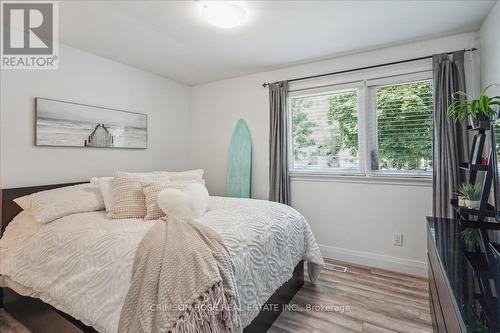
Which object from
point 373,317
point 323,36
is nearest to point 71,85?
point 323,36

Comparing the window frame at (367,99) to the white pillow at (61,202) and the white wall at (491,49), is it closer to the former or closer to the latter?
the white wall at (491,49)

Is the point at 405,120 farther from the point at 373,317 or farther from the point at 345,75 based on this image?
the point at 373,317

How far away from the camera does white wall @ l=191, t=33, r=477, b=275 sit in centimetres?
270

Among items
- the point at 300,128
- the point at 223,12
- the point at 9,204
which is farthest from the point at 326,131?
the point at 9,204

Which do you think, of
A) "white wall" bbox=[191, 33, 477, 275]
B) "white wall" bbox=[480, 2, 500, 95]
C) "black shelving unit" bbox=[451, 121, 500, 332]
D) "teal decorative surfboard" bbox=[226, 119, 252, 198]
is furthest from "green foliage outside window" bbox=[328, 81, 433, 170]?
"teal decorative surfboard" bbox=[226, 119, 252, 198]

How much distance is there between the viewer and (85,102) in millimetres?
2807

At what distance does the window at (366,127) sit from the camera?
106 inches

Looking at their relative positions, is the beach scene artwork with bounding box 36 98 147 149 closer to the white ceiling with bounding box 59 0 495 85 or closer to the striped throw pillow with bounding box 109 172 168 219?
the white ceiling with bounding box 59 0 495 85

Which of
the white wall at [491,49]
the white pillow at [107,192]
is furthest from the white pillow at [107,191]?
the white wall at [491,49]

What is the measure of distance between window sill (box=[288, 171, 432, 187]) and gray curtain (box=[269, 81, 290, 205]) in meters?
0.16

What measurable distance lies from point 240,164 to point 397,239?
2.11 metres

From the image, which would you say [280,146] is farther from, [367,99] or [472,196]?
[472,196]

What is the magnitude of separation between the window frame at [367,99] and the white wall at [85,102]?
1.94 metres

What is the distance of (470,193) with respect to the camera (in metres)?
1.82
